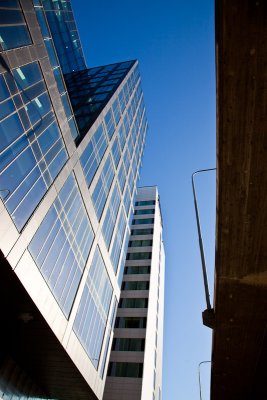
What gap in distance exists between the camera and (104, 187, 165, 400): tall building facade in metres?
33.9

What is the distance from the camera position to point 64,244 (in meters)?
19.1

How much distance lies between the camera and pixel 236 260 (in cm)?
659

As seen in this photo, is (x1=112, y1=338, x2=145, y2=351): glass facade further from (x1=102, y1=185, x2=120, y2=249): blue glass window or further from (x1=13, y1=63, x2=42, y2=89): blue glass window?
(x1=13, y1=63, x2=42, y2=89): blue glass window

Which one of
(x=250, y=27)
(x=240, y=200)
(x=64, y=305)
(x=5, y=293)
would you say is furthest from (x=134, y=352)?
(x=250, y=27)

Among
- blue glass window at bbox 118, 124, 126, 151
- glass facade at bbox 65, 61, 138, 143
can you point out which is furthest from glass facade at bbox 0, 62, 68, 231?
blue glass window at bbox 118, 124, 126, 151

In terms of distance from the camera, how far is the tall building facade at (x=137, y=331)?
33.9 meters

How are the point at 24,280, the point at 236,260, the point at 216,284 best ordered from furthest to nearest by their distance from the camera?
the point at 24,280 < the point at 216,284 < the point at 236,260

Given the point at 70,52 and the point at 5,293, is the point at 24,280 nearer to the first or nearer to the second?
the point at 5,293

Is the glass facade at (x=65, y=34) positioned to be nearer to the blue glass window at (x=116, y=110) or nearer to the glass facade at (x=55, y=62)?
the blue glass window at (x=116, y=110)

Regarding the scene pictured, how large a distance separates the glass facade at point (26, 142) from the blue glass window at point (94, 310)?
992cm

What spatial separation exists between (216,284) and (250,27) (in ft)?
18.3

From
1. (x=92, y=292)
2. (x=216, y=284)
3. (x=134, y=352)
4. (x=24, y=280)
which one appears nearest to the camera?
(x=216, y=284)

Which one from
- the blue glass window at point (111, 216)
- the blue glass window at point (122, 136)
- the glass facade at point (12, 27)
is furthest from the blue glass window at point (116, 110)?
the glass facade at point (12, 27)

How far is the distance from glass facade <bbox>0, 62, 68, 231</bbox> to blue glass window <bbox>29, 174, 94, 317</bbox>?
1656 millimetres
